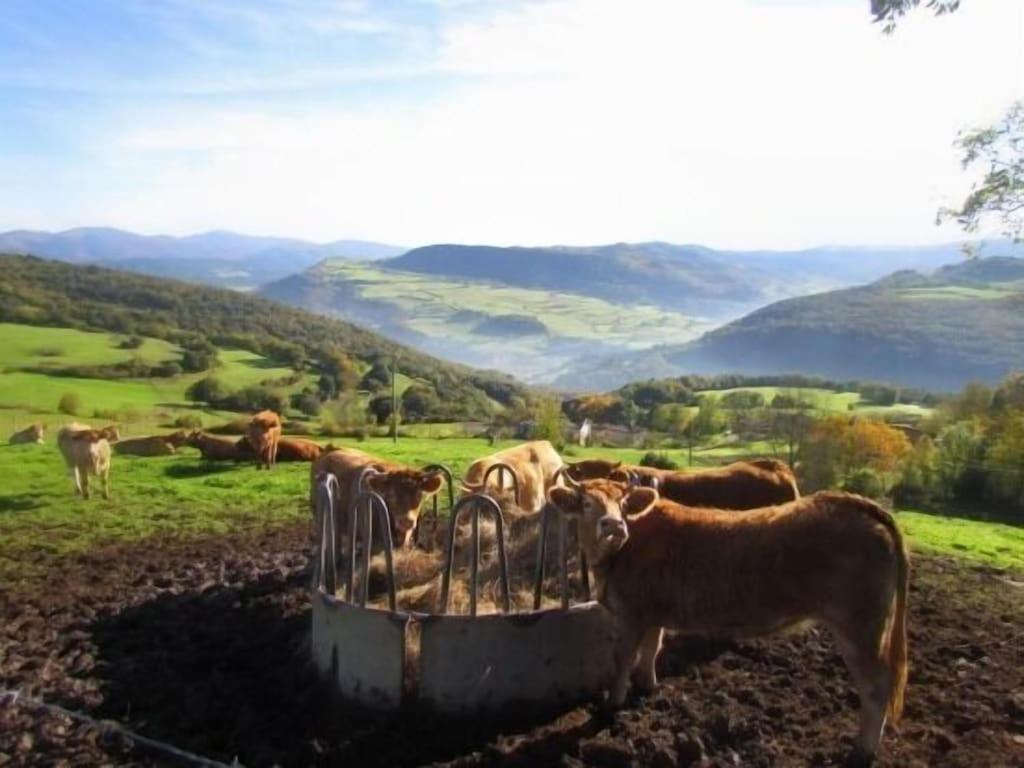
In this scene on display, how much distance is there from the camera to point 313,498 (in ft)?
38.5

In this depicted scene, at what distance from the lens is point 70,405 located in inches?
1531

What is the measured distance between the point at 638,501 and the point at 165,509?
10776 millimetres

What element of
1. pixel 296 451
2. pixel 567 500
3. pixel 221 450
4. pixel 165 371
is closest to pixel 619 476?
pixel 567 500

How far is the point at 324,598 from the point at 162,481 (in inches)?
470

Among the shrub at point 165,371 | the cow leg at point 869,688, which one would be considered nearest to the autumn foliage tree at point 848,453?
the cow leg at point 869,688

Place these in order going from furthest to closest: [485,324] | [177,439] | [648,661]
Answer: [485,324] < [177,439] < [648,661]

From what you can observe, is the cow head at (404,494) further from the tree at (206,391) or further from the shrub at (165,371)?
the shrub at (165,371)

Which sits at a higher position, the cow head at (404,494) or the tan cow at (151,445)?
the cow head at (404,494)

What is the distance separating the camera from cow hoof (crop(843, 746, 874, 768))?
605cm

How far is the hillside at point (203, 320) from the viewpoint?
64.7m

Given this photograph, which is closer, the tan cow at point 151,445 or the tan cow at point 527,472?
the tan cow at point 527,472

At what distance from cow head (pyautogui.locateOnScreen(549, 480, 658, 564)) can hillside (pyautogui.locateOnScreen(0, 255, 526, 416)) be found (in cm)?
4447

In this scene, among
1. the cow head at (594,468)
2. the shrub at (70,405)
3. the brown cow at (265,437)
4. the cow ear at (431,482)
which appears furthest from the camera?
the shrub at (70,405)

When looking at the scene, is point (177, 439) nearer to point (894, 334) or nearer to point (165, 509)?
point (165, 509)
